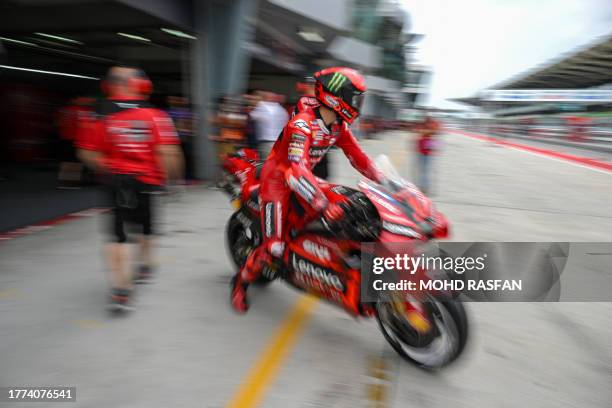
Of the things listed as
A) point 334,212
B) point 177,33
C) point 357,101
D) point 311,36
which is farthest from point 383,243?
point 311,36

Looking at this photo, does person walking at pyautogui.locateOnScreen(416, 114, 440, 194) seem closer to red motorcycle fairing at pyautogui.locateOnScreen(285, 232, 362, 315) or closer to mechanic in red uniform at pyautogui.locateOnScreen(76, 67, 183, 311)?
red motorcycle fairing at pyautogui.locateOnScreen(285, 232, 362, 315)

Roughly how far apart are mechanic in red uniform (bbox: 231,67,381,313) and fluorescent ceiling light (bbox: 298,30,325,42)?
1583 cm

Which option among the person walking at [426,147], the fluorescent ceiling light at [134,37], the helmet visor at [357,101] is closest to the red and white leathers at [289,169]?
the helmet visor at [357,101]

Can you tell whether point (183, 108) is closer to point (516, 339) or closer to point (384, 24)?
point (516, 339)

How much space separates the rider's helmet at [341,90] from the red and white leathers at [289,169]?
0.55 ft

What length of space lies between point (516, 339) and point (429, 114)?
6.40 m

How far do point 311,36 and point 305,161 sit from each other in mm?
17442

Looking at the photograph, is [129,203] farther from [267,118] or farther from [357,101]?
[267,118]

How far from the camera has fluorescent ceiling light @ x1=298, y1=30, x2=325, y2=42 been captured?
709 inches

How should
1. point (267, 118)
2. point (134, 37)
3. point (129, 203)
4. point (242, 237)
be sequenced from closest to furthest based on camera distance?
1. point (129, 203)
2. point (242, 237)
3. point (267, 118)
4. point (134, 37)

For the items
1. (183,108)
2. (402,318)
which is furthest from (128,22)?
(402,318)

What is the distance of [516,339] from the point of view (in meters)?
3.50

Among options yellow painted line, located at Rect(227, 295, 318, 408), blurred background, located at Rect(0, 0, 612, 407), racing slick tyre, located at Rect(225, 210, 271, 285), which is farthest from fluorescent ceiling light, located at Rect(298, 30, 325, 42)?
yellow painted line, located at Rect(227, 295, 318, 408)

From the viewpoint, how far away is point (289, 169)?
3.10 m
